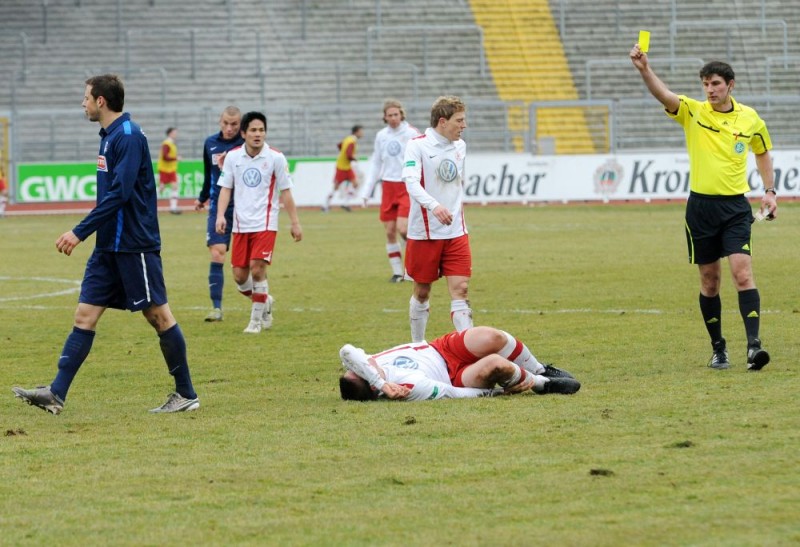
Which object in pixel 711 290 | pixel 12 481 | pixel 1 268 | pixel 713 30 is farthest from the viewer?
pixel 713 30

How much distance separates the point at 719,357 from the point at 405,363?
257cm

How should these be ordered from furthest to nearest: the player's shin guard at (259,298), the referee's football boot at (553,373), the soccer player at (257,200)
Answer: the soccer player at (257,200), the player's shin guard at (259,298), the referee's football boot at (553,373)

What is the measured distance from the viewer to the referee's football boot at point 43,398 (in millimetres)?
9000

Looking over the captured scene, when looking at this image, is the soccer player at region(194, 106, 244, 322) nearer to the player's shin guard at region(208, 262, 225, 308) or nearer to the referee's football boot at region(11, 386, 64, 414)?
the player's shin guard at region(208, 262, 225, 308)

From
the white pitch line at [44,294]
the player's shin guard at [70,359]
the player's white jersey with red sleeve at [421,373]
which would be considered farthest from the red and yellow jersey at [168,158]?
the player's white jersey with red sleeve at [421,373]

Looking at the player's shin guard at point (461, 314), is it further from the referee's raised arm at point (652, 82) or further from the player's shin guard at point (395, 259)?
the player's shin guard at point (395, 259)

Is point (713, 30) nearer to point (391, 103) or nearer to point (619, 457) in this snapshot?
point (391, 103)

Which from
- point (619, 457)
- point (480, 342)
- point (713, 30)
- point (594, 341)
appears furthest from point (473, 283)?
point (713, 30)

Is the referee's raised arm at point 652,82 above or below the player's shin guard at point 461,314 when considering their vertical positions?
above

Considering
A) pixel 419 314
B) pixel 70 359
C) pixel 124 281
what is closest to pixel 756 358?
pixel 419 314

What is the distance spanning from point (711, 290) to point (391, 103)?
837cm

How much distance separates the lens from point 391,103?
18.4m

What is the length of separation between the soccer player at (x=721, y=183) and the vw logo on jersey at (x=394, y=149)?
889cm

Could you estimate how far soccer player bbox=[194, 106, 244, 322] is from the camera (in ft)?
48.4
